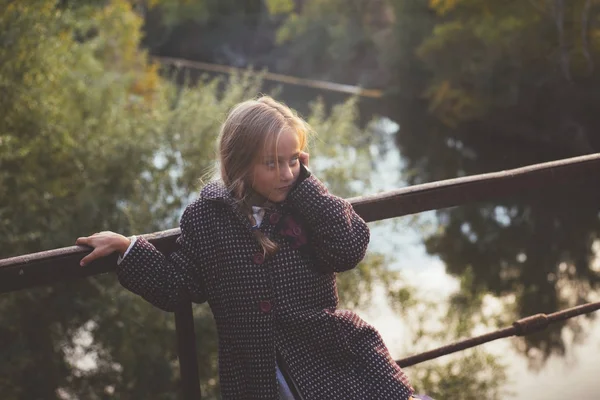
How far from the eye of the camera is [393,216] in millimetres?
2131

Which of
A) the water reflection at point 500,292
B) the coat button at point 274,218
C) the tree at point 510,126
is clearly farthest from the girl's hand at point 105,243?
the tree at point 510,126

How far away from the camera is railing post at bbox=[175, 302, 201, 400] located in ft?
6.27

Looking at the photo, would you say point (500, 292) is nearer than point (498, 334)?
No

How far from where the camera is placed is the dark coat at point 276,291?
180cm

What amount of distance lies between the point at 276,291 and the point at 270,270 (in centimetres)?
5

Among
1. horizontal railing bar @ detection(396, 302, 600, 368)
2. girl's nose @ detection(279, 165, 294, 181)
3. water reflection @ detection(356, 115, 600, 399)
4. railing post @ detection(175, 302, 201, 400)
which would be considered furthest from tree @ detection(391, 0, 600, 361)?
girl's nose @ detection(279, 165, 294, 181)

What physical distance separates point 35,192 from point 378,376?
732cm

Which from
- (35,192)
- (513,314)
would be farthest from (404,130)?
(35,192)

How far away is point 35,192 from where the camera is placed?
848cm

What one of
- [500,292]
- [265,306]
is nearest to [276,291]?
[265,306]

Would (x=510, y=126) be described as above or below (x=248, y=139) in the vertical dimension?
below

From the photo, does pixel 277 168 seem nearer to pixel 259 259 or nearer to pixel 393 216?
pixel 259 259

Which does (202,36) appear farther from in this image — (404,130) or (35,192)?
(35,192)

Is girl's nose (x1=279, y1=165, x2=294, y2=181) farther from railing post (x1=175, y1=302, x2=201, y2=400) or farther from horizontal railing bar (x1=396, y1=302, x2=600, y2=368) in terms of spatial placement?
horizontal railing bar (x1=396, y1=302, x2=600, y2=368)
